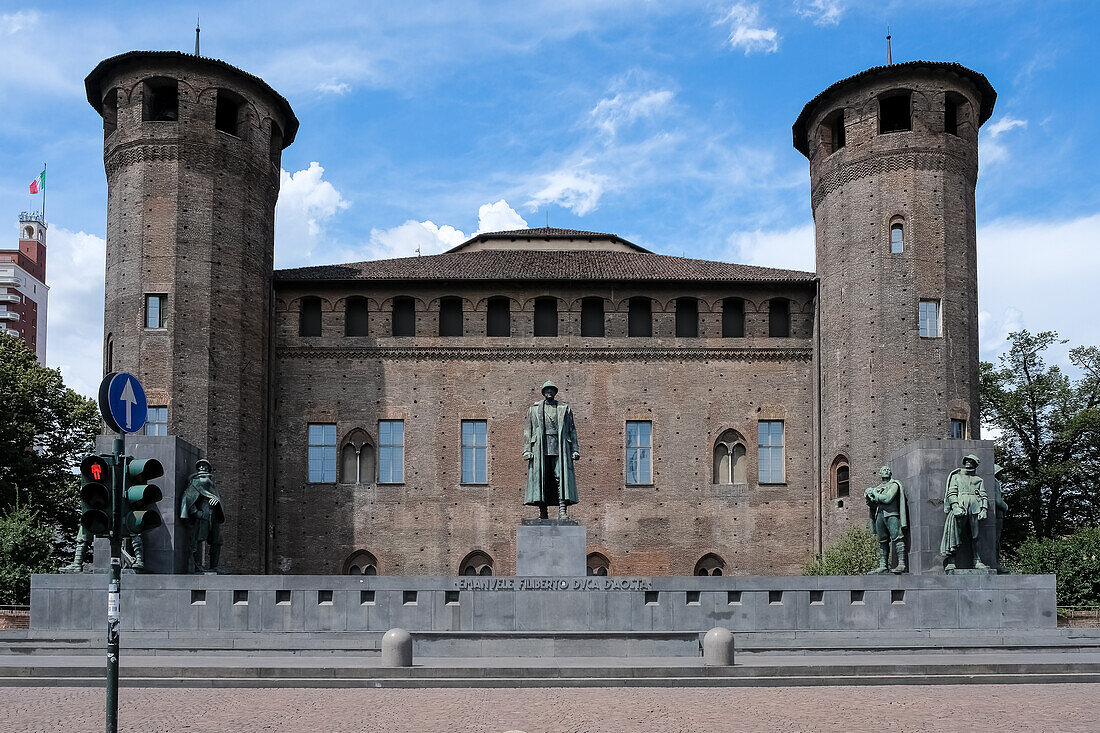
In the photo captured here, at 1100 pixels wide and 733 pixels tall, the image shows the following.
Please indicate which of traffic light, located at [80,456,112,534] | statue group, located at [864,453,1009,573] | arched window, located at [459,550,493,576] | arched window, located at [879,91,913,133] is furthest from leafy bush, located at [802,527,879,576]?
traffic light, located at [80,456,112,534]

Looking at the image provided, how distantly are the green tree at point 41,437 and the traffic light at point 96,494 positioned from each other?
3252 centimetres

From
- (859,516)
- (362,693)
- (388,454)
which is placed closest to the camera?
(362,693)

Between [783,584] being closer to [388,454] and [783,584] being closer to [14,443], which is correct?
[388,454]

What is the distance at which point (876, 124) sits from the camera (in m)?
40.3

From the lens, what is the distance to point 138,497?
11.6 meters

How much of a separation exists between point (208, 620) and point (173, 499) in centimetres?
366

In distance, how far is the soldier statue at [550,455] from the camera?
80.9ft

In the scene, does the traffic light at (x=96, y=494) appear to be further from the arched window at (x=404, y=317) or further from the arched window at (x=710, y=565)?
the arched window at (x=710, y=565)

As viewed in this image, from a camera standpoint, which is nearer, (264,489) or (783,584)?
(783,584)

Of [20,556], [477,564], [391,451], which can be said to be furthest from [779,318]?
[20,556]

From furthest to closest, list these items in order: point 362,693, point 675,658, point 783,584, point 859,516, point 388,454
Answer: point 388,454
point 859,516
point 783,584
point 675,658
point 362,693

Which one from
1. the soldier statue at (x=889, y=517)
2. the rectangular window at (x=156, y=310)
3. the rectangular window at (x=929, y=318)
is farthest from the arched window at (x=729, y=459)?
the rectangular window at (x=156, y=310)

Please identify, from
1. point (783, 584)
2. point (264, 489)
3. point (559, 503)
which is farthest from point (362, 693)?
point (264, 489)

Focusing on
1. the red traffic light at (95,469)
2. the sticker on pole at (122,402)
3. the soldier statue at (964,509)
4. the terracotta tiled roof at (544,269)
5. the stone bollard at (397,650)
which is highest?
the terracotta tiled roof at (544,269)
